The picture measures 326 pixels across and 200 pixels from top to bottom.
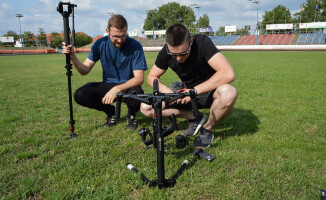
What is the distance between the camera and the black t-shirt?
12.2ft

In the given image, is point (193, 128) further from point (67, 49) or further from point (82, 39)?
point (82, 39)

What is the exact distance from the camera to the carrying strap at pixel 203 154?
3230 mm

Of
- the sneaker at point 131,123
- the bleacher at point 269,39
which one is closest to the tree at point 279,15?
the bleacher at point 269,39

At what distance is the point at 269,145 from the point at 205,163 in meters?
1.15

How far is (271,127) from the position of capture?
14.9 feet

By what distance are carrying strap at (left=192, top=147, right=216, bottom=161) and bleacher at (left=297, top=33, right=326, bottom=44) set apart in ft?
220

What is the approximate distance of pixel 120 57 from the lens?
466 centimetres

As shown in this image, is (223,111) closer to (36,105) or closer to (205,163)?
(205,163)

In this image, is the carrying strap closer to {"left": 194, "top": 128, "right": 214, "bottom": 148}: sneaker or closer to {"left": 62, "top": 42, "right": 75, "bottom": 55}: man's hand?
{"left": 194, "top": 128, "right": 214, "bottom": 148}: sneaker

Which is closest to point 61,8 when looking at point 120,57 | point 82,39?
point 120,57

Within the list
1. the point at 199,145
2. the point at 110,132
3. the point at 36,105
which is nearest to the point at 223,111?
the point at 199,145

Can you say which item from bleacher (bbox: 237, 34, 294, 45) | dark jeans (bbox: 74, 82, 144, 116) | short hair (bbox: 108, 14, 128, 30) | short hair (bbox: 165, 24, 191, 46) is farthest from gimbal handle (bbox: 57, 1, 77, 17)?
bleacher (bbox: 237, 34, 294, 45)

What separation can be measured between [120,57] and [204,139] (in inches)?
83.9

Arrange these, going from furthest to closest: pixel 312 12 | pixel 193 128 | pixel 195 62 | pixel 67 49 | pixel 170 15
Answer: pixel 170 15 < pixel 312 12 < pixel 193 128 < pixel 195 62 < pixel 67 49
